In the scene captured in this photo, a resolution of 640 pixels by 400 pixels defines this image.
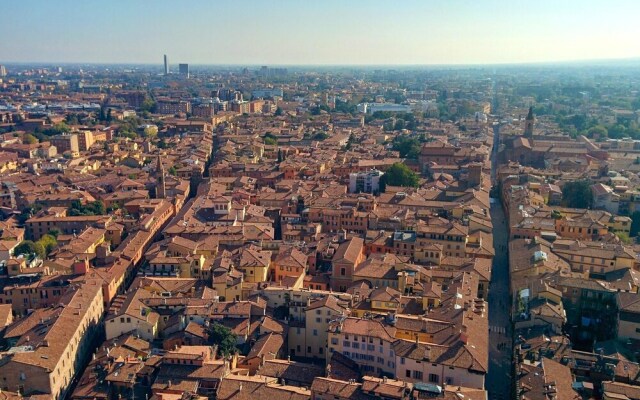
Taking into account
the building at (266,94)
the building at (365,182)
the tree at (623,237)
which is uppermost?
the building at (266,94)

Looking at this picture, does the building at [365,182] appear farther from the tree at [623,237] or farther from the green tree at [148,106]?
the green tree at [148,106]

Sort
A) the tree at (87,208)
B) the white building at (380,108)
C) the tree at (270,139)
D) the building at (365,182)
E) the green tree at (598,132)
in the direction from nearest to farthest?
the tree at (87,208) < the building at (365,182) < the tree at (270,139) < the green tree at (598,132) < the white building at (380,108)

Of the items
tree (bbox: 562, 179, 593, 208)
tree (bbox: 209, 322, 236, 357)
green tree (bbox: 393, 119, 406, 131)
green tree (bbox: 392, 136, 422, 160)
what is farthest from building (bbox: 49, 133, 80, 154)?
tree (bbox: 562, 179, 593, 208)

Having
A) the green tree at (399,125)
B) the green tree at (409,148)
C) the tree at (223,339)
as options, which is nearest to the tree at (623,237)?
the tree at (223,339)

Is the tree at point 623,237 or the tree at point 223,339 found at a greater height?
the tree at point 623,237

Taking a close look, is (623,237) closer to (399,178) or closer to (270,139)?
(399,178)

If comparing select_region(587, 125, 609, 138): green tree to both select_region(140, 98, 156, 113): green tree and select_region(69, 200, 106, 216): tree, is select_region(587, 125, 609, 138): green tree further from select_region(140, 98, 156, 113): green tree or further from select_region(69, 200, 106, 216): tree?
select_region(140, 98, 156, 113): green tree

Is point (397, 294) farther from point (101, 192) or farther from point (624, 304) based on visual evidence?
point (101, 192)
